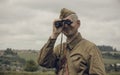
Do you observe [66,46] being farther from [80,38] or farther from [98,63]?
[98,63]

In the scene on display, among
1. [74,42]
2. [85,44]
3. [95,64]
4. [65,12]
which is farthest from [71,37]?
[95,64]

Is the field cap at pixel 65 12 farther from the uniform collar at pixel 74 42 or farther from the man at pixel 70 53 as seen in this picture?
the uniform collar at pixel 74 42

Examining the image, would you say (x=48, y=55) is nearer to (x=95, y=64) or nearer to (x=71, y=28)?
(x=71, y=28)

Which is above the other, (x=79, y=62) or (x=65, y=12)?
(x=65, y=12)

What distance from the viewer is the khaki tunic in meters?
4.66

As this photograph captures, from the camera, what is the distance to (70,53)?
4.91 metres

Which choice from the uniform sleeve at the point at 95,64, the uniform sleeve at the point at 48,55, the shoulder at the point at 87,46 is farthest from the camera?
the uniform sleeve at the point at 48,55

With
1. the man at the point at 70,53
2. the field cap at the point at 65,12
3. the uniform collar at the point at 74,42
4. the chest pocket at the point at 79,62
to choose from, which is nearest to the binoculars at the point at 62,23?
the man at the point at 70,53

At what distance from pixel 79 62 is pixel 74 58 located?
0.37 feet

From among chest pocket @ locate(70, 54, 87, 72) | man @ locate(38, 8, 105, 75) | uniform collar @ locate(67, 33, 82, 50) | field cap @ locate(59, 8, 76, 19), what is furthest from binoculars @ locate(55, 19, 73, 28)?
chest pocket @ locate(70, 54, 87, 72)

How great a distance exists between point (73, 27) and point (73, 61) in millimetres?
391

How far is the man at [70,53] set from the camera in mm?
4680

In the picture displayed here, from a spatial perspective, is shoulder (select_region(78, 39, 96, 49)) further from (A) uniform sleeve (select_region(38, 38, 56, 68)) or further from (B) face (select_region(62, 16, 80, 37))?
(A) uniform sleeve (select_region(38, 38, 56, 68))

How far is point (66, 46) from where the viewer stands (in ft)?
16.3
